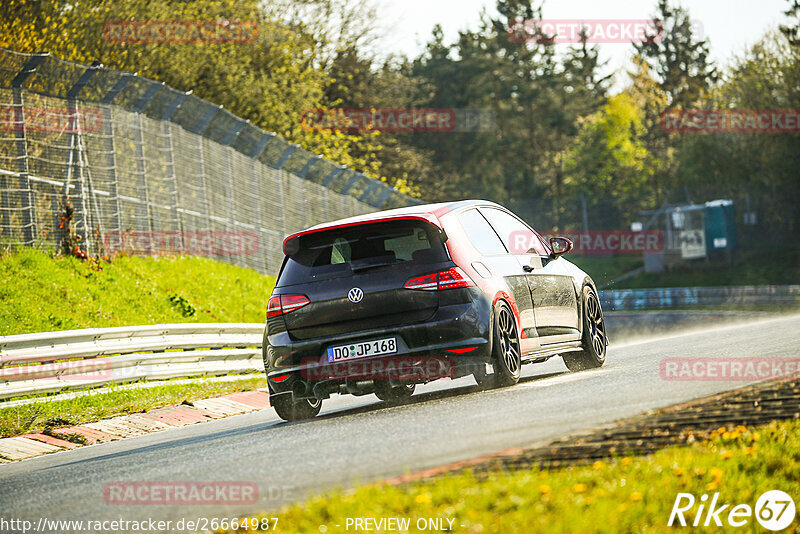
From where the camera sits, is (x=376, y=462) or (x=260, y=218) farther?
(x=260, y=218)

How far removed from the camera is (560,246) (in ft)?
36.6

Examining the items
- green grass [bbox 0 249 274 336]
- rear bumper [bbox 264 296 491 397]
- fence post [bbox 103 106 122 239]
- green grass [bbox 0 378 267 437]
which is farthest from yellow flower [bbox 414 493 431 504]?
fence post [bbox 103 106 122 239]

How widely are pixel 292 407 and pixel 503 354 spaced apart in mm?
1953

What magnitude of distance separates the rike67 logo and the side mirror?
18.8 ft

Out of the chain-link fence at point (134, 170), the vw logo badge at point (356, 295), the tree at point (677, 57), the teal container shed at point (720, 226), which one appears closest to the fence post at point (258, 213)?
the chain-link fence at point (134, 170)

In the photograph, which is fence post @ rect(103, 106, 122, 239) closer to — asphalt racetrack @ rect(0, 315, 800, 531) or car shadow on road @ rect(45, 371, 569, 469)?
asphalt racetrack @ rect(0, 315, 800, 531)

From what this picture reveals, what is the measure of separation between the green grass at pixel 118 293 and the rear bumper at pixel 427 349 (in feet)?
23.3

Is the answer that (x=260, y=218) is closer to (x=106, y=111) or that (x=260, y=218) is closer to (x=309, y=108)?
(x=106, y=111)

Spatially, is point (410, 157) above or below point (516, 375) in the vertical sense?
above

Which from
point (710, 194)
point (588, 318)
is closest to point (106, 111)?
point (588, 318)

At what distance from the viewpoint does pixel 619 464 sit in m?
5.44

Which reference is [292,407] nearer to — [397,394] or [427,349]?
[397,394]

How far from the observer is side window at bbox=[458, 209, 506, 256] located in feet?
31.5

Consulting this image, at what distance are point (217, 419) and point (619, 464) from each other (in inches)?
285
